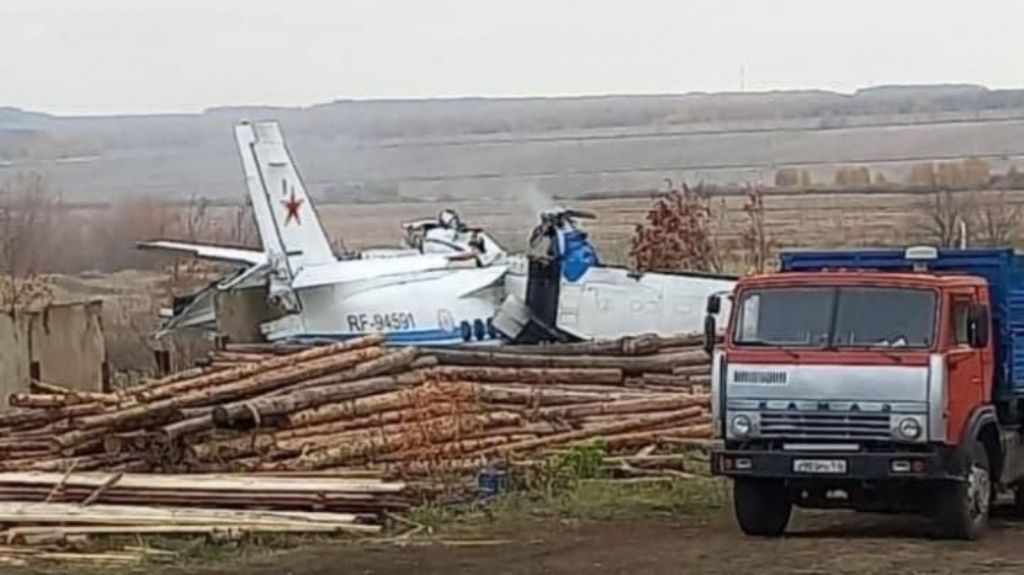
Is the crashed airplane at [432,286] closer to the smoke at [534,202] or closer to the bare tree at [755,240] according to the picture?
the bare tree at [755,240]

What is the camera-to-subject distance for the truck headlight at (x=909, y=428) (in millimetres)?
20094

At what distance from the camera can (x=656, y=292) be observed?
124ft

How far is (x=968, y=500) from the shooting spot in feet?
67.8

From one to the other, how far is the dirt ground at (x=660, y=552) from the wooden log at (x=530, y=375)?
4.92m

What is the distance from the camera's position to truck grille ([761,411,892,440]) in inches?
795

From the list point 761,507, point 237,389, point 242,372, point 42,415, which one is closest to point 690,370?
point 242,372

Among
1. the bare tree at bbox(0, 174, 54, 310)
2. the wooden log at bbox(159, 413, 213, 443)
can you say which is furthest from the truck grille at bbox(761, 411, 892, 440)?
the bare tree at bbox(0, 174, 54, 310)

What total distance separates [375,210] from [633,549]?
67.2 m

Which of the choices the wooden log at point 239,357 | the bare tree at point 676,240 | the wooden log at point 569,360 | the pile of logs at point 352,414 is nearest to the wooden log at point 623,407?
the pile of logs at point 352,414

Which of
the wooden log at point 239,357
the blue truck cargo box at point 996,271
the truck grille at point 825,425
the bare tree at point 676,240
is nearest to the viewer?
the truck grille at point 825,425

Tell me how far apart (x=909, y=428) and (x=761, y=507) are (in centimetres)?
182

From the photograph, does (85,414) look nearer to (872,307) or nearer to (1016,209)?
(872,307)

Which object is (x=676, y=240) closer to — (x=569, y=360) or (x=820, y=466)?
(x=569, y=360)

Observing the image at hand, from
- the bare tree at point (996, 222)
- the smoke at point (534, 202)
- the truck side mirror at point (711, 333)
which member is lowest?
the truck side mirror at point (711, 333)
